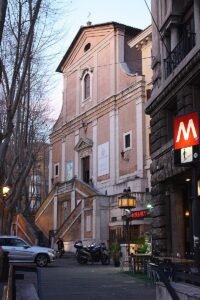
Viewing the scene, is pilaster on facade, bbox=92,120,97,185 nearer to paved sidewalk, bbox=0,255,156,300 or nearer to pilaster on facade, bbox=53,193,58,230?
pilaster on facade, bbox=53,193,58,230

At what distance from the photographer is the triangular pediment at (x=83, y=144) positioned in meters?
44.3

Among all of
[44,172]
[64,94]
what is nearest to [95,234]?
[64,94]

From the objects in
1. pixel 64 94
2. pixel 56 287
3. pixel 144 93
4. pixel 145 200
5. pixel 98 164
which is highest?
pixel 64 94

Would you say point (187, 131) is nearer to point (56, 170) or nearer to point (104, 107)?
point (104, 107)

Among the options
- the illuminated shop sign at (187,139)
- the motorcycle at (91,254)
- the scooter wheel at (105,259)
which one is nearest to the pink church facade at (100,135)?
the motorcycle at (91,254)

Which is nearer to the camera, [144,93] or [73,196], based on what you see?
[144,93]

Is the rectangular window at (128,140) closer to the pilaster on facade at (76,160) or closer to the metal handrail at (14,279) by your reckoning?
the pilaster on facade at (76,160)

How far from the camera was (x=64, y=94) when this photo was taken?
51219 mm

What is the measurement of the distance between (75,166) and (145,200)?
14885 mm

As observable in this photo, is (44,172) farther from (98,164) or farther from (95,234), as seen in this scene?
(95,234)

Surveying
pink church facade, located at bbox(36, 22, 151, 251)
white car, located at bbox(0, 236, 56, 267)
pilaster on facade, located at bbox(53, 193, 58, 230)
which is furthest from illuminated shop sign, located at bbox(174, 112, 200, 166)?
pilaster on facade, located at bbox(53, 193, 58, 230)

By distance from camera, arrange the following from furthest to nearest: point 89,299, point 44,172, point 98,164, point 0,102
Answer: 1. point 44,172
2. point 98,164
3. point 0,102
4. point 89,299

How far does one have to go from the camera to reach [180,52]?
17.2 metres

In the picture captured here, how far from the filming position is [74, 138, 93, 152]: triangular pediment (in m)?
44.3
